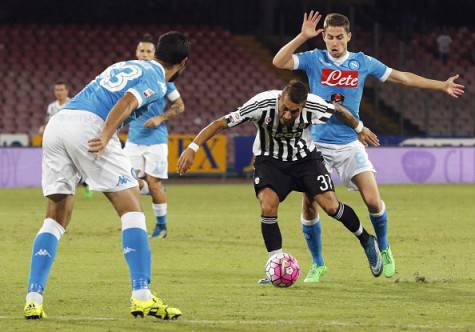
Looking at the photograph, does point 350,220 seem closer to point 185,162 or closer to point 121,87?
point 185,162

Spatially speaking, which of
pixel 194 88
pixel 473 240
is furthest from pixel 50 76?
pixel 473 240

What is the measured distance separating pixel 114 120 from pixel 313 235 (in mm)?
3081

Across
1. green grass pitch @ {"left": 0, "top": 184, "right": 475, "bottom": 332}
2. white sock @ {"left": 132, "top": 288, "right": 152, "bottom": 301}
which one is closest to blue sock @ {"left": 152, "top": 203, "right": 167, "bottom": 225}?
green grass pitch @ {"left": 0, "top": 184, "right": 475, "bottom": 332}

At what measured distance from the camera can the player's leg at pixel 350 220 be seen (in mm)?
8883

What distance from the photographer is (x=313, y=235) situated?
9.55 m

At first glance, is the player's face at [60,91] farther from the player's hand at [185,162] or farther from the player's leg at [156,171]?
the player's hand at [185,162]

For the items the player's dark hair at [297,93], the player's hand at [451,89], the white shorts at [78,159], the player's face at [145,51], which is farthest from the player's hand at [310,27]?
the player's face at [145,51]

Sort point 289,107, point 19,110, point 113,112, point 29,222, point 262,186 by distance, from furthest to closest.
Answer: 1. point 19,110
2. point 29,222
3. point 262,186
4. point 289,107
5. point 113,112

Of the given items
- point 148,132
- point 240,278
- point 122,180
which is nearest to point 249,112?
point 240,278

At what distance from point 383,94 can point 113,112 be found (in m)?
25.2

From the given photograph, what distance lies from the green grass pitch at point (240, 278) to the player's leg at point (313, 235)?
13 centimetres

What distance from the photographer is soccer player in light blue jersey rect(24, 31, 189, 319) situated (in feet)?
23.1

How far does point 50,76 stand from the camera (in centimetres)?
3061

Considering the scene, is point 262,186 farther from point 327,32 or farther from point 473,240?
point 473,240
